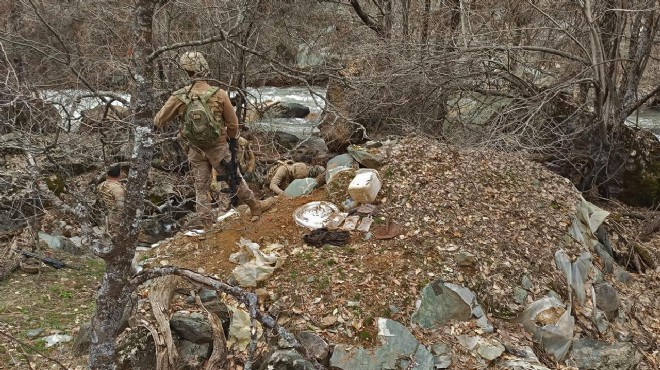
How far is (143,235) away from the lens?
7180mm

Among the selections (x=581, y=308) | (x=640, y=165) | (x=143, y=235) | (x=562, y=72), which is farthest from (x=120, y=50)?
(x=640, y=165)

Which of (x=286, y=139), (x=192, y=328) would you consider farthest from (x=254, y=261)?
(x=286, y=139)

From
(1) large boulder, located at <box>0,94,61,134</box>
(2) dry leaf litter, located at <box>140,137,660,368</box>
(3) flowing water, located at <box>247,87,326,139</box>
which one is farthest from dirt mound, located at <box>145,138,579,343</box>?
(3) flowing water, located at <box>247,87,326,139</box>

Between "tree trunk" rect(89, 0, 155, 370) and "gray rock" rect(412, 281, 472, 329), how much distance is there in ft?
8.10

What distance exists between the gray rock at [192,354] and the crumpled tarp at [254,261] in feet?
2.28

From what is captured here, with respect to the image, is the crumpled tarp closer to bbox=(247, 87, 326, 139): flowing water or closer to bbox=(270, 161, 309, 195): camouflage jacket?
bbox=(270, 161, 309, 195): camouflage jacket

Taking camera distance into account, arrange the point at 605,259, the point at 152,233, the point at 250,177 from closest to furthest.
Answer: the point at 605,259 < the point at 152,233 < the point at 250,177

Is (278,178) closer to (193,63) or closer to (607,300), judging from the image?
(193,63)

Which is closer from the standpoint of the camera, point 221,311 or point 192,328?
point 192,328

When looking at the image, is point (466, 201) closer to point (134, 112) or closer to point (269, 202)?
point (269, 202)

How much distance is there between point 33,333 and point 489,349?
3486 mm

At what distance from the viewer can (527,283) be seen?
15.9ft

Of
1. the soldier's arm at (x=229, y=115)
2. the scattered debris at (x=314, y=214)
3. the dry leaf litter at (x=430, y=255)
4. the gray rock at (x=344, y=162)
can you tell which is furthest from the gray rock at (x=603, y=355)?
the soldier's arm at (x=229, y=115)

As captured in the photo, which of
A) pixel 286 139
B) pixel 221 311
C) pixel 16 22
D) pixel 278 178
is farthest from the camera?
pixel 286 139
